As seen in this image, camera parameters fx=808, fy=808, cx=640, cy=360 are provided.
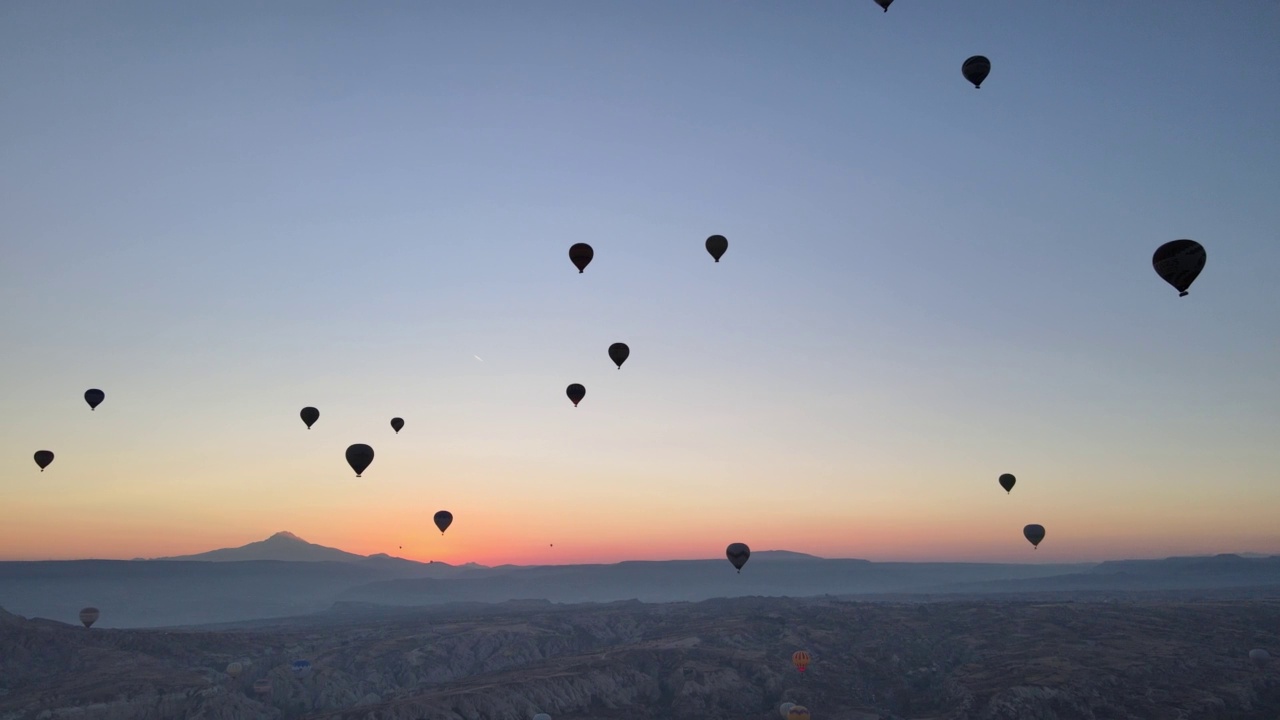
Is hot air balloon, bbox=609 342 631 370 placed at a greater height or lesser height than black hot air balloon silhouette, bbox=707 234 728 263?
lesser

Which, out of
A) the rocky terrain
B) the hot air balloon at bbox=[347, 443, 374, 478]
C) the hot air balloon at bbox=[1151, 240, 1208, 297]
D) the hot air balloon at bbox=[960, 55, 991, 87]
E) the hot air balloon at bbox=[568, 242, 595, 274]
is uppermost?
the hot air balloon at bbox=[960, 55, 991, 87]

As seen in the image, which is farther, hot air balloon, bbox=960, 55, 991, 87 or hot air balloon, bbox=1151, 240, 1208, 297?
hot air balloon, bbox=960, 55, 991, 87

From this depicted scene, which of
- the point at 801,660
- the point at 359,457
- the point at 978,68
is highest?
the point at 978,68

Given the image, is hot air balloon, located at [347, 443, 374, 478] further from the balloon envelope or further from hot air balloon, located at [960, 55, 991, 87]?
the balloon envelope

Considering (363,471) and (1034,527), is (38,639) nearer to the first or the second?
(363,471)

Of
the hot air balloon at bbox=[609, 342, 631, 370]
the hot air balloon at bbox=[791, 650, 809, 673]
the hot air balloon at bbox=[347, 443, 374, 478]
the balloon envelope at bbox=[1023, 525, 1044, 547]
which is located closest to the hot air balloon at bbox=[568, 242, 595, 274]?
the hot air balloon at bbox=[609, 342, 631, 370]

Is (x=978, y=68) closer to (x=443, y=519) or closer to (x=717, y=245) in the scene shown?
(x=717, y=245)

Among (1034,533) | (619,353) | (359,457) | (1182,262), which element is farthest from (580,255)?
(1034,533)

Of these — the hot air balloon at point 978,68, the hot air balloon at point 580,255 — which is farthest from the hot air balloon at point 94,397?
the hot air balloon at point 978,68
